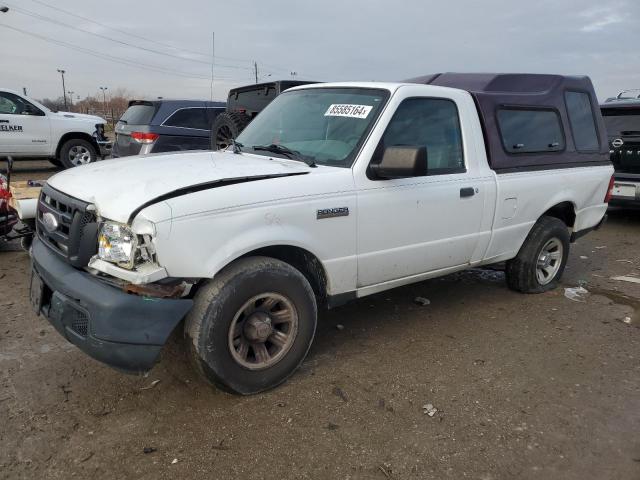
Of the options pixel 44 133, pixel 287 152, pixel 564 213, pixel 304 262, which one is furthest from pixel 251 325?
pixel 44 133

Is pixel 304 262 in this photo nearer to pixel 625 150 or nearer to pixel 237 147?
pixel 237 147

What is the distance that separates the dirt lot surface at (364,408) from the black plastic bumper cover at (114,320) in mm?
467

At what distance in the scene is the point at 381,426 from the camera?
2.86 meters

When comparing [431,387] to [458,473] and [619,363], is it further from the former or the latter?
[619,363]

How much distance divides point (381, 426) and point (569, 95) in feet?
12.8

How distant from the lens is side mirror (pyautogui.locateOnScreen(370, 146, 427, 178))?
3133 millimetres

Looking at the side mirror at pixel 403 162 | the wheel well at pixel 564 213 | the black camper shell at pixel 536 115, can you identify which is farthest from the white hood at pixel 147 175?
the wheel well at pixel 564 213

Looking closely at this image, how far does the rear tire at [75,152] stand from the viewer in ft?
39.7

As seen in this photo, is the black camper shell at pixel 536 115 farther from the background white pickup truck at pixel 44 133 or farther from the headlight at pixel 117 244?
the background white pickup truck at pixel 44 133

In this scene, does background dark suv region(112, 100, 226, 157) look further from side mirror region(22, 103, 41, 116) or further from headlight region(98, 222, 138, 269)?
headlight region(98, 222, 138, 269)

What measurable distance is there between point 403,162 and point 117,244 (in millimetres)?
1699

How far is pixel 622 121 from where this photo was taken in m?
8.00

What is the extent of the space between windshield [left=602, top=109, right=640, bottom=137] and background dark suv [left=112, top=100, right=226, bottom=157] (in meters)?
6.62

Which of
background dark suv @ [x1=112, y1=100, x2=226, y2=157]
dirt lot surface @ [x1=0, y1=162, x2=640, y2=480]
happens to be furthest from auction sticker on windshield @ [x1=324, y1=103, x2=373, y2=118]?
background dark suv @ [x1=112, y1=100, x2=226, y2=157]
